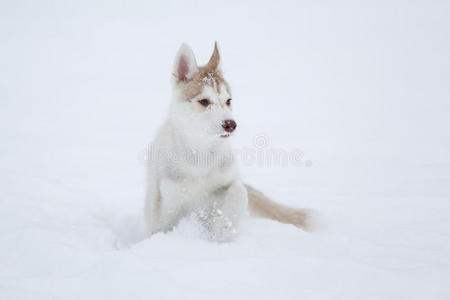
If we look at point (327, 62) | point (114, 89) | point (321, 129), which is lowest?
point (321, 129)

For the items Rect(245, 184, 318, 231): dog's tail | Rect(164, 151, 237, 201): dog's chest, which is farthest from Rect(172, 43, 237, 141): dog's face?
Rect(245, 184, 318, 231): dog's tail

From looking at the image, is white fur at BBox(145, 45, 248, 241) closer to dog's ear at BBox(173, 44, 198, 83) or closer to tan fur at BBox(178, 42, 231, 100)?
tan fur at BBox(178, 42, 231, 100)

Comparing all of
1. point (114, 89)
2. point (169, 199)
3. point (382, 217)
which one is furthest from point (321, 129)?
point (114, 89)

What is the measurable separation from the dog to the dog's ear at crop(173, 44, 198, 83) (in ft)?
0.04

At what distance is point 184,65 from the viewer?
11.9 feet

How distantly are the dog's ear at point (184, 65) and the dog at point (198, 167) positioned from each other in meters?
0.01

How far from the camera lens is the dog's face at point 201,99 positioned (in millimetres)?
3100

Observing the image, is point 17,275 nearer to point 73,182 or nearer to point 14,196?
point 14,196

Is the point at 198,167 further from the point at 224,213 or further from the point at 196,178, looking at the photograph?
the point at 224,213

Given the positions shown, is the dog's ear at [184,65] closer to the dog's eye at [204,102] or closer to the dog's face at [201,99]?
the dog's face at [201,99]

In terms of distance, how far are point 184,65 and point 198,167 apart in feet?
4.04

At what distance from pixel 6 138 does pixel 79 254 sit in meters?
6.74

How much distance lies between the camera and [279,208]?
397cm

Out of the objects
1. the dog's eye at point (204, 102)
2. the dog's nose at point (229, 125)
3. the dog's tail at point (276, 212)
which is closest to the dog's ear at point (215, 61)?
the dog's eye at point (204, 102)
